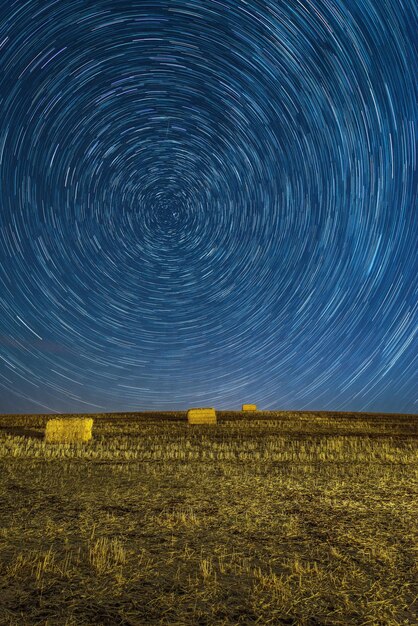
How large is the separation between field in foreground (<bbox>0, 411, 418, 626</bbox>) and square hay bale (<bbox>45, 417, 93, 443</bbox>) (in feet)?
25.5

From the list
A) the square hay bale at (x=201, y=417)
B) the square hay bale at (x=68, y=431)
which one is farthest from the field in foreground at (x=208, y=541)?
the square hay bale at (x=201, y=417)

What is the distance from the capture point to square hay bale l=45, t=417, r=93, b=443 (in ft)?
92.8

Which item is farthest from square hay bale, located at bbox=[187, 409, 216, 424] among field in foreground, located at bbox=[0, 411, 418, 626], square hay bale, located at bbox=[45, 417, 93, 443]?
field in foreground, located at bbox=[0, 411, 418, 626]

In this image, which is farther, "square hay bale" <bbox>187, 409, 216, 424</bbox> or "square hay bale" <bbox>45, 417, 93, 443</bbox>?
"square hay bale" <bbox>187, 409, 216, 424</bbox>

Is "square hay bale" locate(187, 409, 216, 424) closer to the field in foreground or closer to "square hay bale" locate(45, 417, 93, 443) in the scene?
"square hay bale" locate(45, 417, 93, 443)

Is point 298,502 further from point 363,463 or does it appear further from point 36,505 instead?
point 363,463

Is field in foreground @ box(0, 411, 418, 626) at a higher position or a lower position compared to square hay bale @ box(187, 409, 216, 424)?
lower

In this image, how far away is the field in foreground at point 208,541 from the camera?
6629 mm

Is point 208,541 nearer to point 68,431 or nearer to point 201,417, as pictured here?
point 68,431

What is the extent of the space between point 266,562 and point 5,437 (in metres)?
24.0

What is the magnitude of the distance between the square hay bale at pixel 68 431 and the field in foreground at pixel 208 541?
25.5 feet

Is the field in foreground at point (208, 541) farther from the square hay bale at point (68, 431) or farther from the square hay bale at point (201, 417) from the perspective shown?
the square hay bale at point (201, 417)

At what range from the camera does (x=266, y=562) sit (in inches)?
328

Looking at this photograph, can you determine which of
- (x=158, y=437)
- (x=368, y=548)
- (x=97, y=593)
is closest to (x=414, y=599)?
(x=368, y=548)
